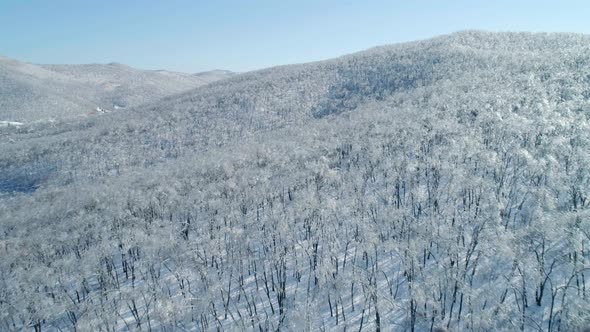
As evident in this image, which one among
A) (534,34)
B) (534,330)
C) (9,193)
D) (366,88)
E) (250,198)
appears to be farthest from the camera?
(534,34)

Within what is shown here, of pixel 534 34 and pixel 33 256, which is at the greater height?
pixel 534 34

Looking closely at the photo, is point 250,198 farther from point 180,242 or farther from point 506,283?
point 506,283

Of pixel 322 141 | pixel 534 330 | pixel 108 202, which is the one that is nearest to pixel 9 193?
pixel 108 202

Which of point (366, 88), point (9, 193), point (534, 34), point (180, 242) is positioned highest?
point (534, 34)

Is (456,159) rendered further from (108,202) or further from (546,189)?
(108,202)

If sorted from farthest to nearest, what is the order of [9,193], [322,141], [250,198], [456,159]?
[9,193]
[322,141]
[250,198]
[456,159]

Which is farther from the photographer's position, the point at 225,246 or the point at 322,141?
the point at 322,141

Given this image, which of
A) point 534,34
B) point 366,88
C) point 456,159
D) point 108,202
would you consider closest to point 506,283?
point 456,159
